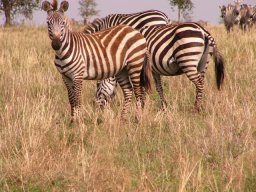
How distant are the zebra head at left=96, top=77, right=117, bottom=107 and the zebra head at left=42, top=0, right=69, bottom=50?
77.1 inches

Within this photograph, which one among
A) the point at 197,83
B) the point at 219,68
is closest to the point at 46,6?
the point at 197,83

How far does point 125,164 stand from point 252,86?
4.26 m

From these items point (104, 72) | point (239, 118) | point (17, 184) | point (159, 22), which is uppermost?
point (159, 22)

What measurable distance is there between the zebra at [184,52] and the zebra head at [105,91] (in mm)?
868

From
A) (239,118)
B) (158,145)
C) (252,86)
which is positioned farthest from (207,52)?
(158,145)

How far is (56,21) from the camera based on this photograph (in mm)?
6238

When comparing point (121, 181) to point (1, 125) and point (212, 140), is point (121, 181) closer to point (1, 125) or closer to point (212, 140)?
point (212, 140)

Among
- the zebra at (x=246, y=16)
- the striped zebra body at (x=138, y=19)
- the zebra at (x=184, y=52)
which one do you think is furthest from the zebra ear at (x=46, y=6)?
the zebra at (x=246, y=16)

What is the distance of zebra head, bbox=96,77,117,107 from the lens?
8.15 metres

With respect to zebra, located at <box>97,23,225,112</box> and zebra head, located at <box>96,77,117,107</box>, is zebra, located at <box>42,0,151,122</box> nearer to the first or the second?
zebra, located at <box>97,23,225,112</box>

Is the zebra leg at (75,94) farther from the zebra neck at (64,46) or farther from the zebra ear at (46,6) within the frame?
the zebra ear at (46,6)

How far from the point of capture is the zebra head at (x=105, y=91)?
815 centimetres

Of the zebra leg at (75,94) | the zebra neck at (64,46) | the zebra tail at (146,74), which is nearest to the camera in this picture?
the zebra neck at (64,46)

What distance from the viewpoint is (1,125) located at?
6.02 m
